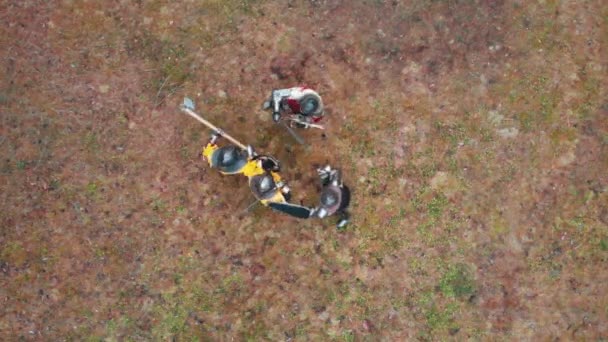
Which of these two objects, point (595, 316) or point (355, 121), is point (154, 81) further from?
point (595, 316)

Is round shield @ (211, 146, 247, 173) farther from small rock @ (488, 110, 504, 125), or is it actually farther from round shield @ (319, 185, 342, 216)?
small rock @ (488, 110, 504, 125)

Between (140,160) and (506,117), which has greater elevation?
(506,117)

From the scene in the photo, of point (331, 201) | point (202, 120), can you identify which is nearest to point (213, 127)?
point (202, 120)

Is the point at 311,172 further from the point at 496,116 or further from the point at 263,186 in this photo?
the point at 496,116

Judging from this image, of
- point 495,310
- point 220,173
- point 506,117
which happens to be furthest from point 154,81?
point 495,310

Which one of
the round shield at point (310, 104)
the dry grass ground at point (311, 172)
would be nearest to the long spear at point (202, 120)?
the dry grass ground at point (311, 172)

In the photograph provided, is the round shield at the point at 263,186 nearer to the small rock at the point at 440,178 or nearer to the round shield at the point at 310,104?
the round shield at the point at 310,104
